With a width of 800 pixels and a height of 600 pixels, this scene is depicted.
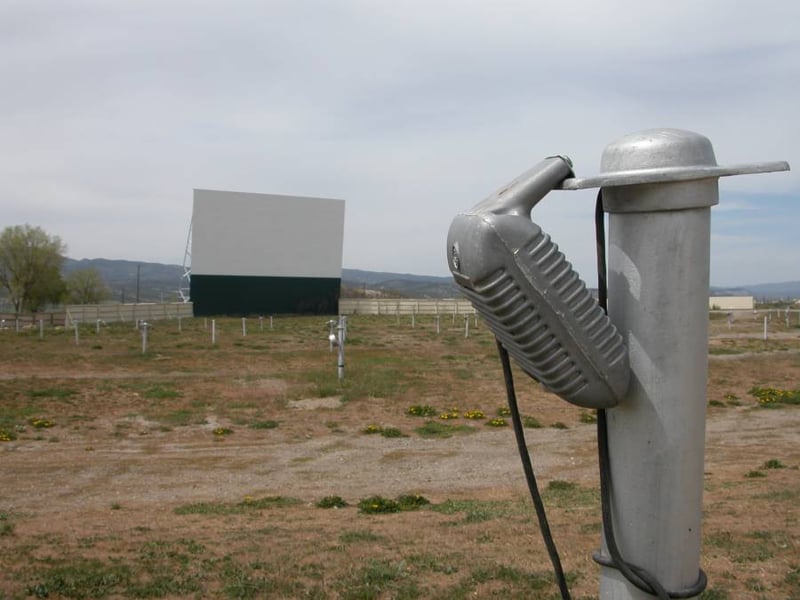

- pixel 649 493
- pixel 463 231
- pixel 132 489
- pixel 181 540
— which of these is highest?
pixel 463 231

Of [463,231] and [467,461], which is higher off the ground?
[463,231]

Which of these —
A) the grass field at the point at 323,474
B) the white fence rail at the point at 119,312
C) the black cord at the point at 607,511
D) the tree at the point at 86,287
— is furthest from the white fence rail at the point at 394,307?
the black cord at the point at 607,511

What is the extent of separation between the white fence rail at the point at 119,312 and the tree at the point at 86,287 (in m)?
21.5

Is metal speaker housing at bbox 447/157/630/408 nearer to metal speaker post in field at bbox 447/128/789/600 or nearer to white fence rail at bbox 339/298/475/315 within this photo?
metal speaker post in field at bbox 447/128/789/600

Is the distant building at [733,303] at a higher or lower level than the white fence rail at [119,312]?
higher

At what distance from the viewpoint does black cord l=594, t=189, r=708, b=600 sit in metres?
1.93

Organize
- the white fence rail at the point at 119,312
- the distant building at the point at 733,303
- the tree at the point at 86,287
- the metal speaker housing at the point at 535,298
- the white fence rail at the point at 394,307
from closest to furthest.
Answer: the metal speaker housing at the point at 535,298, the white fence rail at the point at 119,312, the white fence rail at the point at 394,307, the tree at the point at 86,287, the distant building at the point at 733,303

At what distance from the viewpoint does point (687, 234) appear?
192 centimetres

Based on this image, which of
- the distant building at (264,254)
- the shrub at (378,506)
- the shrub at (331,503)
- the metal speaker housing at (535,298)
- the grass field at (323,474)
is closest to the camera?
the metal speaker housing at (535,298)

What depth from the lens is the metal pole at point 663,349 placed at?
193 centimetres

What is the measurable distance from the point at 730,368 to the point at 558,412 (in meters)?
8.40

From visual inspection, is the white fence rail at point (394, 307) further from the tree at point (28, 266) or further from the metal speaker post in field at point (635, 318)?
the metal speaker post in field at point (635, 318)

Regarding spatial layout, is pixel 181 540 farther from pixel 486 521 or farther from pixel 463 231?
pixel 463 231

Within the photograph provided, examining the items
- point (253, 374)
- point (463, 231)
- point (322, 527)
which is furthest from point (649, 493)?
point (253, 374)
